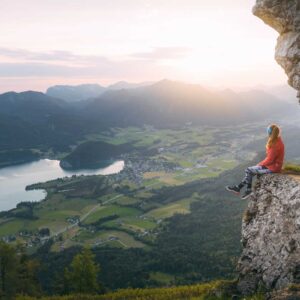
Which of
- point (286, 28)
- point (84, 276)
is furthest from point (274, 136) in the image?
point (84, 276)

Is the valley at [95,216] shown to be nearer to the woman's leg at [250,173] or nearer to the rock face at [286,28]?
the woman's leg at [250,173]

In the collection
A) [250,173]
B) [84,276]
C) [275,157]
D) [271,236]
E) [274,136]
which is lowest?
[84,276]

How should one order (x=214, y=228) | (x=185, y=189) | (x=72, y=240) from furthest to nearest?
(x=185, y=189) < (x=214, y=228) < (x=72, y=240)

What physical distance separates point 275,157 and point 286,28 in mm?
6225

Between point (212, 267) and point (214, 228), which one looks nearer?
point (212, 267)

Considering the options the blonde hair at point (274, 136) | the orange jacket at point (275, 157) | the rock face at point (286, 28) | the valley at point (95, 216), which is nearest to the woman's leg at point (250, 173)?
the orange jacket at point (275, 157)

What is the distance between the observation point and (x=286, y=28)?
1862cm

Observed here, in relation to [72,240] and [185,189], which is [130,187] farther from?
[72,240]

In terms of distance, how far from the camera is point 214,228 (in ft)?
440

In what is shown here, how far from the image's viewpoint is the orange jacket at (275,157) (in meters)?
16.6

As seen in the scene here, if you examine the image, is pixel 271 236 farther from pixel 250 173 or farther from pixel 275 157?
pixel 275 157

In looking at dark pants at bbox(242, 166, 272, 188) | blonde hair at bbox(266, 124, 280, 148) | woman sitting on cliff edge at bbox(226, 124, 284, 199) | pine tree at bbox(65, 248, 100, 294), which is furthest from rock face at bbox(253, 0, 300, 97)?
pine tree at bbox(65, 248, 100, 294)

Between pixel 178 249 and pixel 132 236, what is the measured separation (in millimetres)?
17629

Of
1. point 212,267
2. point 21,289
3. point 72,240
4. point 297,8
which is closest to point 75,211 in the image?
point 72,240
